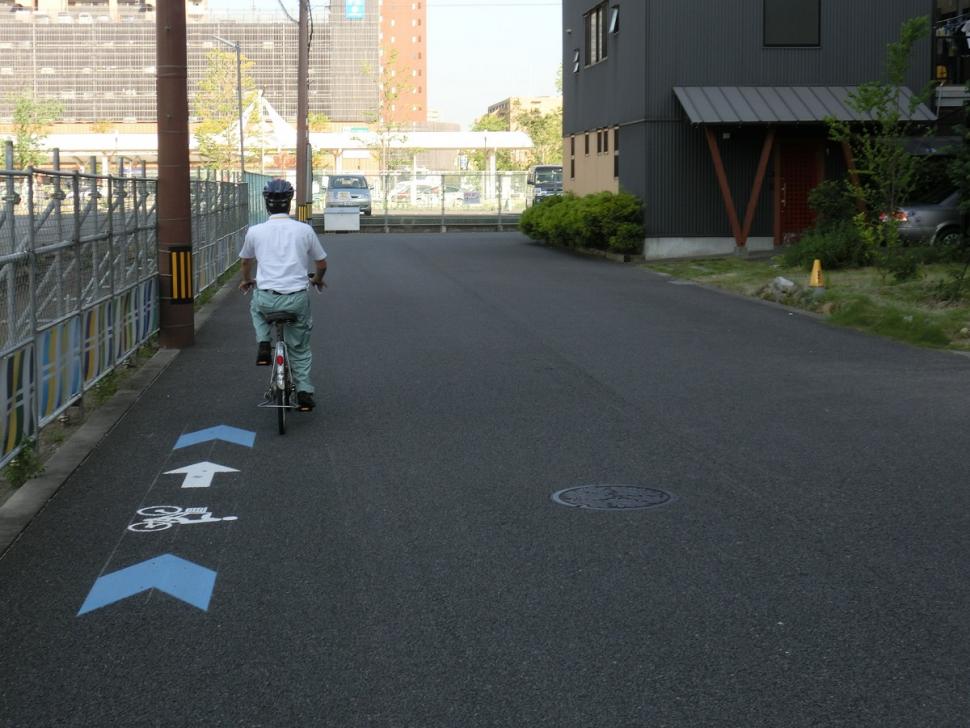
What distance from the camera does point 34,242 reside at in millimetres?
9539

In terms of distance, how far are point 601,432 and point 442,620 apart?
463 centimetres

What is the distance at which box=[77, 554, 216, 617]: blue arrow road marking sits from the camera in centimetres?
623

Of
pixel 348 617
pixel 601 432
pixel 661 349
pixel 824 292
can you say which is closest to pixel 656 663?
pixel 348 617

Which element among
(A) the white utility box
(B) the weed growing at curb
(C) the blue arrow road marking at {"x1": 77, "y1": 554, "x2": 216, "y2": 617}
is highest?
(A) the white utility box

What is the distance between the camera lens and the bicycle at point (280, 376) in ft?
33.8

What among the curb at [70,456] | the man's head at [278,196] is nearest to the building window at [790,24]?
the curb at [70,456]

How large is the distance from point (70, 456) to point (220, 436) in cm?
116

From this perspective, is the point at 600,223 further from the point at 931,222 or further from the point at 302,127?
the point at 302,127

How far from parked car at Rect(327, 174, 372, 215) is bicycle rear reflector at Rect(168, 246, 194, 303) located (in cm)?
3735

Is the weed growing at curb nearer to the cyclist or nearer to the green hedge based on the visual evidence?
the cyclist

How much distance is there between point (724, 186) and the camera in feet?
102

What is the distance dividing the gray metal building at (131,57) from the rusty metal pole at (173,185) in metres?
176

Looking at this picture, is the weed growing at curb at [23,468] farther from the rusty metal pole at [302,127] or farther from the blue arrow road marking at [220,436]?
the rusty metal pole at [302,127]

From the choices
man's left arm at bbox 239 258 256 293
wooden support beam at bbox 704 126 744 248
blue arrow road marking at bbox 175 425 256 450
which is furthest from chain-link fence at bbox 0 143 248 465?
wooden support beam at bbox 704 126 744 248
